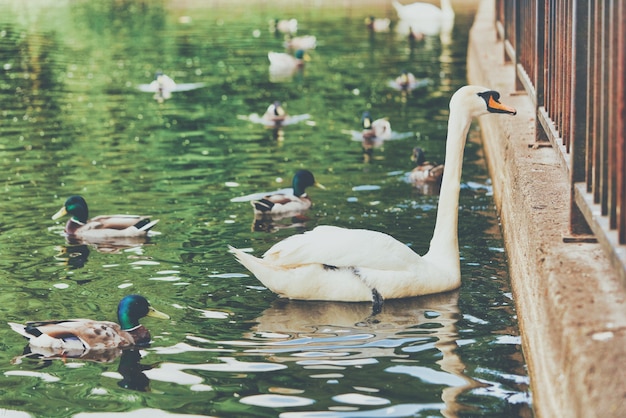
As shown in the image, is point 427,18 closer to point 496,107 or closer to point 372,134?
point 372,134

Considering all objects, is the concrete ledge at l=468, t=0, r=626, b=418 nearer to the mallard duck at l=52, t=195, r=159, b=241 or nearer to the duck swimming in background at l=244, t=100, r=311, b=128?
the mallard duck at l=52, t=195, r=159, b=241

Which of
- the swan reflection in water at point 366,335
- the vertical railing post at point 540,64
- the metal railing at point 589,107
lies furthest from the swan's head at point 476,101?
the swan reflection in water at point 366,335

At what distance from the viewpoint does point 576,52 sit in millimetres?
7512

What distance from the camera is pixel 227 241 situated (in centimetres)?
1116

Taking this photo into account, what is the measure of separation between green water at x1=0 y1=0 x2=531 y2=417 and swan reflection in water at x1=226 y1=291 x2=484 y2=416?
0.02m

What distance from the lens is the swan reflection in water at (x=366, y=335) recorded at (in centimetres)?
734

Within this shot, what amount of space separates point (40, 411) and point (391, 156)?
941 cm

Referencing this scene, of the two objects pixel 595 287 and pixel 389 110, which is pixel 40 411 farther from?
pixel 389 110

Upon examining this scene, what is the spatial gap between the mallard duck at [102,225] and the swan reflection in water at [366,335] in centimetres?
256

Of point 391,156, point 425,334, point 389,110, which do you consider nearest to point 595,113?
point 425,334

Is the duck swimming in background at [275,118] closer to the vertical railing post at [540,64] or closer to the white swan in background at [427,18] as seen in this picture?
the vertical railing post at [540,64]

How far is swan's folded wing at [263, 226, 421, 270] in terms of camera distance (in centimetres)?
885

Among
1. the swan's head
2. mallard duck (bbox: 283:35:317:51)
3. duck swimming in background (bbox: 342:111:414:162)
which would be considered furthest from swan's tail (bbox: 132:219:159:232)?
mallard duck (bbox: 283:35:317:51)

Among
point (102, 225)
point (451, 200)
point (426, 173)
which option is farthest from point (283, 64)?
point (451, 200)
